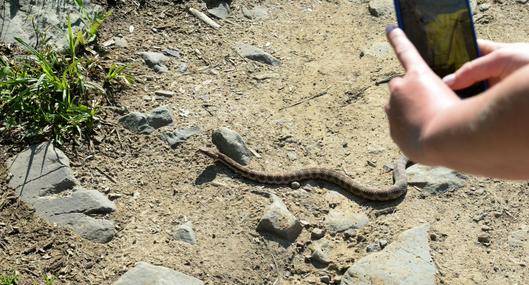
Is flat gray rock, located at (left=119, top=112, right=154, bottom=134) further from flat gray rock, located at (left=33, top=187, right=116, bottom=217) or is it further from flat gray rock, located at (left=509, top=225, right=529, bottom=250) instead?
flat gray rock, located at (left=509, top=225, right=529, bottom=250)

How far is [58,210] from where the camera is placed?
6.32 meters

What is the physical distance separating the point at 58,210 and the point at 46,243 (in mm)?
355

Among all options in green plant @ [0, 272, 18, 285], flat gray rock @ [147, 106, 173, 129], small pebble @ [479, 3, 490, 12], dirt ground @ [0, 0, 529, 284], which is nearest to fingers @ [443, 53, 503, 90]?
dirt ground @ [0, 0, 529, 284]

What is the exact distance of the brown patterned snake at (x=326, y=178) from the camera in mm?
6918

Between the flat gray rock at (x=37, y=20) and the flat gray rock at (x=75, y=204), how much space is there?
2.16 meters

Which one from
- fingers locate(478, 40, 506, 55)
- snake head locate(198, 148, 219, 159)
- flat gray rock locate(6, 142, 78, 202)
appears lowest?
snake head locate(198, 148, 219, 159)

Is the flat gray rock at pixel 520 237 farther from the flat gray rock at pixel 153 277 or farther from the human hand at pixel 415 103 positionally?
the human hand at pixel 415 103

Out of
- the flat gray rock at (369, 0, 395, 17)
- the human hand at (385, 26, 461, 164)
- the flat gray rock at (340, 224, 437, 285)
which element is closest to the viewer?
the human hand at (385, 26, 461, 164)

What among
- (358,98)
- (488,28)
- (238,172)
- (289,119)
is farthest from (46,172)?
(488,28)

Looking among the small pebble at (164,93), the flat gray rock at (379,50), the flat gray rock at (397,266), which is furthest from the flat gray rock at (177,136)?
the flat gray rock at (379,50)

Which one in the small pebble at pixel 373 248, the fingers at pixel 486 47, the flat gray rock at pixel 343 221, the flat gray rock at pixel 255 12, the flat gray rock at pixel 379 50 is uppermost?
the fingers at pixel 486 47

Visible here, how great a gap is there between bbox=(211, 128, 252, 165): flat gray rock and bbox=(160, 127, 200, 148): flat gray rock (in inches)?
10.1

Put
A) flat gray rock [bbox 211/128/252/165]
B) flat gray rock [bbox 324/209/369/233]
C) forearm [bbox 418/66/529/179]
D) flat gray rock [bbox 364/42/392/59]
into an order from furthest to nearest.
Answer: flat gray rock [bbox 364/42/392/59], flat gray rock [bbox 211/128/252/165], flat gray rock [bbox 324/209/369/233], forearm [bbox 418/66/529/179]

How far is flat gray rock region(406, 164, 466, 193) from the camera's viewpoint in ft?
22.7
